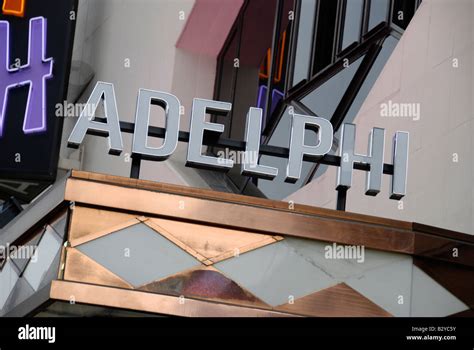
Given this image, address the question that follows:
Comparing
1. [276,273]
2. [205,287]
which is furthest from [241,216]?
[205,287]

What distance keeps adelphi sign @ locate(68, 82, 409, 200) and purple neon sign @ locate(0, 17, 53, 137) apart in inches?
297

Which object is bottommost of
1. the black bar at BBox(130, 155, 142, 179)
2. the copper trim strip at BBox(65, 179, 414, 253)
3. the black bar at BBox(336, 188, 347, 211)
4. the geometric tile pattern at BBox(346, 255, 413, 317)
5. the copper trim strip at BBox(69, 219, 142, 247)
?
the geometric tile pattern at BBox(346, 255, 413, 317)

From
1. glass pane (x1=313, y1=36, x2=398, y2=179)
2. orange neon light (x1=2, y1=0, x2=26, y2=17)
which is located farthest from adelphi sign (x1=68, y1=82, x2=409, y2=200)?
orange neon light (x1=2, y1=0, x2=26, y2=17)

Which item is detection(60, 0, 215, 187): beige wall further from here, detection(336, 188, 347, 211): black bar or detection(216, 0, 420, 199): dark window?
detection(336, 188, 347, 211): black bar

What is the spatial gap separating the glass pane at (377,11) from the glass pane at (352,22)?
259 millimetres

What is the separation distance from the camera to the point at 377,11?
44.2ft

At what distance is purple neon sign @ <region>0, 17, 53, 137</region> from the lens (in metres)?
17.5

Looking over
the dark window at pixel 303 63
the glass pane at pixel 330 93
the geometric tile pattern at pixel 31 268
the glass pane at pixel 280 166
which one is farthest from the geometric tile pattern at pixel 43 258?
the glass pane at pixel 280 166

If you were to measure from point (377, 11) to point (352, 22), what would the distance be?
0.61 meters

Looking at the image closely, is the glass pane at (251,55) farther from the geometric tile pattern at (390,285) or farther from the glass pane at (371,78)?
the geometric tile pattern at (390,285)

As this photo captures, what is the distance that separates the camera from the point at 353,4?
46.2ft

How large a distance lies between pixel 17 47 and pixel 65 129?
9.39 feet

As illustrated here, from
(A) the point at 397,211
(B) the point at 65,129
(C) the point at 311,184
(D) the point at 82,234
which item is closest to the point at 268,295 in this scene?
(D) the point at 82,234

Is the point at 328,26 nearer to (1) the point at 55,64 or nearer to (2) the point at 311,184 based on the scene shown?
(2) the point at 311,184
